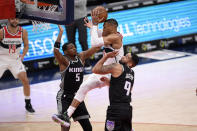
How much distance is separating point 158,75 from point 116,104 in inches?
237

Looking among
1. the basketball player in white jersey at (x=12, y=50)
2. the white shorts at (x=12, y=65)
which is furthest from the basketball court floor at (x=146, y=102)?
the white shorts at (x=12, y=65)

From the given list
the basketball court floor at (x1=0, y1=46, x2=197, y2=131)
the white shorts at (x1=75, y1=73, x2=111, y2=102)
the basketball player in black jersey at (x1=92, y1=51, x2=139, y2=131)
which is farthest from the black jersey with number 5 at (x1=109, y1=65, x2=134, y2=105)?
the basketball court floor at (x1=0, y1=46, x2=197, y2=131)

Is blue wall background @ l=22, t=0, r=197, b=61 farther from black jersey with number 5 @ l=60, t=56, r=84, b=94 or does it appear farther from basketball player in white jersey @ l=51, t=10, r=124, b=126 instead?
basketball player in white jersey @ l=51, t=10, r=124, b=126

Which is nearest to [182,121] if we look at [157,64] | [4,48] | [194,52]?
[4,48]

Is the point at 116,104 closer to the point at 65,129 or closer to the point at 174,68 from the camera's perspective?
the point at 65,129

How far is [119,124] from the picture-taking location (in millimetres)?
7012

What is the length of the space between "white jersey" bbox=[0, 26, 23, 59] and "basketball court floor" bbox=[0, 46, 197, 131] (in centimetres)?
132

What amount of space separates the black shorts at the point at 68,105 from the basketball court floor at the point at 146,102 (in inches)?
44.0

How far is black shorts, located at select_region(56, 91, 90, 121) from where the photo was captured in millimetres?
7977

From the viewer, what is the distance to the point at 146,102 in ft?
34.9

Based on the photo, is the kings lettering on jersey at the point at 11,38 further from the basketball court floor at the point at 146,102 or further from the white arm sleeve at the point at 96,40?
the white arm sleeve at the point at 96,40

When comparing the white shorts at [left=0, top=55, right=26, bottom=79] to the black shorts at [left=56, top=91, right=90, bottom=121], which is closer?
the black shorts at [left=56, top=91, right=90, bottom=121]

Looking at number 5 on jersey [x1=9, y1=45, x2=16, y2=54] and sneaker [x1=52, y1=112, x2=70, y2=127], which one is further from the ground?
number 5 on jersey [x1=9, y1=45, x2=16, y2=54]

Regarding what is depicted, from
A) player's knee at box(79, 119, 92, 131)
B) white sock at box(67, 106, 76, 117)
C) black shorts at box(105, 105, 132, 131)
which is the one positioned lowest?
player's knee at box(79, 119, 92, 131)
